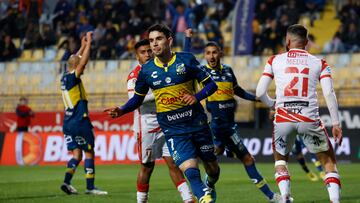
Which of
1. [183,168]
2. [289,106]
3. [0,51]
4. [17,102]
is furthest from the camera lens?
[0,51]

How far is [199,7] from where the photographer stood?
32.8 metres

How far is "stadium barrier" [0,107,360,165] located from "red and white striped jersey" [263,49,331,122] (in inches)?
585

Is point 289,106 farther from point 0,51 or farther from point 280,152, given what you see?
point 0,51

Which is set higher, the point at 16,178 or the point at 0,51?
the point at 0,51

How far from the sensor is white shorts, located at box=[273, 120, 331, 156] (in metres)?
11.4

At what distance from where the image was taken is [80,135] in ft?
55.7

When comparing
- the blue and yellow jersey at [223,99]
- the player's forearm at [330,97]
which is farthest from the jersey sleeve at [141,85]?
the blue and yellow jersey at [223,99]

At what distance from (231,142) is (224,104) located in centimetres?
76

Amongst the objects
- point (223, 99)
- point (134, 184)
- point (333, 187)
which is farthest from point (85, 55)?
point (333, 187)

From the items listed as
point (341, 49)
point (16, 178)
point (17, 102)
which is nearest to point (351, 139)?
point (341, 49)

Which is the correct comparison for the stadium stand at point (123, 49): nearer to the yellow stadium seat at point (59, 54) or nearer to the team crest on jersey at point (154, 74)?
the yellow stadium seat at point (59, 54)

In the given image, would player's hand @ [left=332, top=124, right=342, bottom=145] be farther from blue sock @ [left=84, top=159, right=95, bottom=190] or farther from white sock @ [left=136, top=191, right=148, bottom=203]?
blue sock @ [left=84, top=159, right=95, bottom=190]

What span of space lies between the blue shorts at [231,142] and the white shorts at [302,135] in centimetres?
284

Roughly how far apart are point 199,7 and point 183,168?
22613mm
